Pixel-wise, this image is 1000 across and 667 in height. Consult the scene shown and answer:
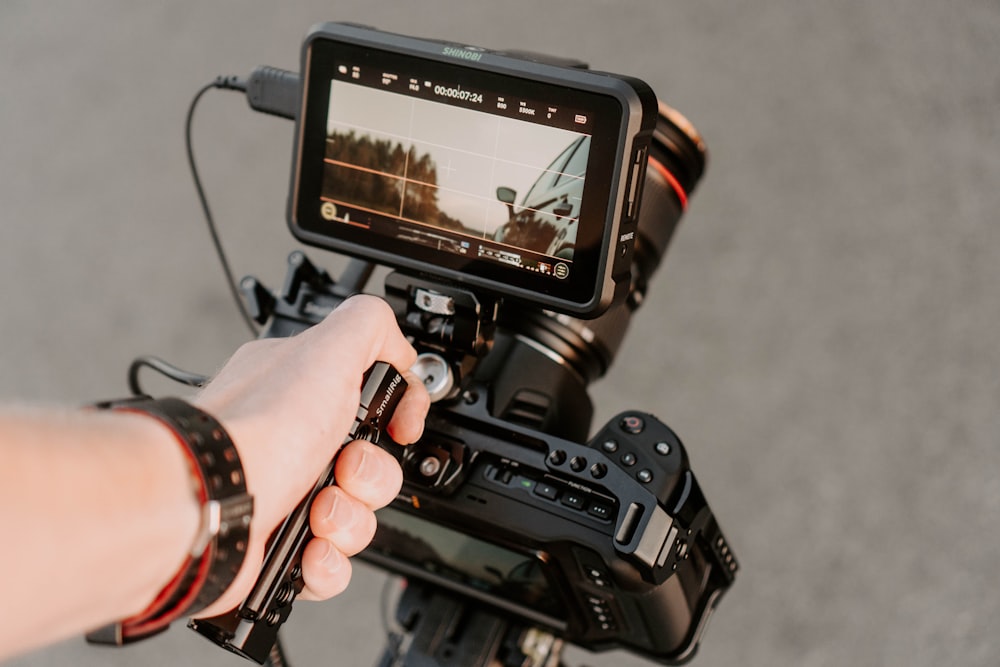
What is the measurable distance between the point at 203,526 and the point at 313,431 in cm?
11

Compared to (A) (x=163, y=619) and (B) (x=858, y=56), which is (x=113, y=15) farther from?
(A) (x=163, y=619)

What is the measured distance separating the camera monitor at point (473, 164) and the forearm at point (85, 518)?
290 millimetres

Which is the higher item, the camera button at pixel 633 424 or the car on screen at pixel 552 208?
the car on screen at pixel 552 208

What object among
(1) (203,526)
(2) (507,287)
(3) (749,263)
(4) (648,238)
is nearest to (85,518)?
(1) (203,526)

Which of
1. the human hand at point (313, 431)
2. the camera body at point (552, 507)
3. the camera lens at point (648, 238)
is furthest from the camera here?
the camera lens at point (648, 238)

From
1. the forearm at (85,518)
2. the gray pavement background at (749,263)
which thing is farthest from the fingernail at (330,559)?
the gray pavement background at (749,263)

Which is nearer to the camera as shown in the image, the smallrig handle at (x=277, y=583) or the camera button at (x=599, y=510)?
the smallrig handle at (x=277, y=583)

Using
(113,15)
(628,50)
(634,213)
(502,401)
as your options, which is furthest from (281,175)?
(634,213)

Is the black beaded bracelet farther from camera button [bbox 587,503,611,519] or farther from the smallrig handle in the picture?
camera button [bbox 587,503,611,519]

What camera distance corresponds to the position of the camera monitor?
→ 24.5 inches

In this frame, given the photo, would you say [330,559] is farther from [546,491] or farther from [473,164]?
[473,164]

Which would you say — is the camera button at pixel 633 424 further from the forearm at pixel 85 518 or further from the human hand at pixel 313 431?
the forearm at pixel 85 518

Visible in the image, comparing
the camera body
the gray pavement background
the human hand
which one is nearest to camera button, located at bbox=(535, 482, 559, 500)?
the camera body

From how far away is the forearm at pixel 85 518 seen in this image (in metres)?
0.41
